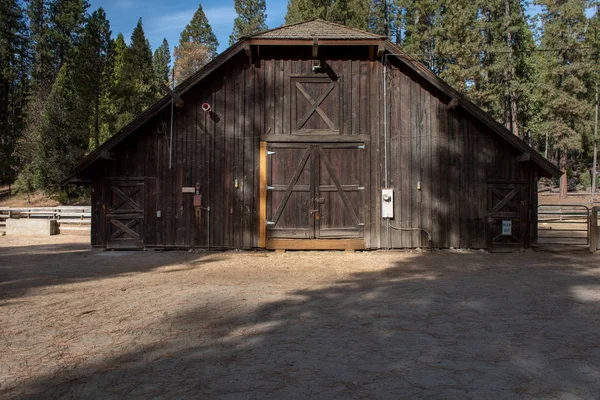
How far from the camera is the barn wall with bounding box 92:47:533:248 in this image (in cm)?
1284

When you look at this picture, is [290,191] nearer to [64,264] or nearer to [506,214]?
[64,264]

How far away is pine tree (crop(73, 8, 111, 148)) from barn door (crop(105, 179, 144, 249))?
25773 millimetres

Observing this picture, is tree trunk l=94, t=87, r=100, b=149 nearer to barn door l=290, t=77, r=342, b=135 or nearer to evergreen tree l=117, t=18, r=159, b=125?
evergreen tree l=117, t=18, r=159, b=125

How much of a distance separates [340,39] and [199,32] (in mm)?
49828

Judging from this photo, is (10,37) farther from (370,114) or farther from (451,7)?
(370,114)

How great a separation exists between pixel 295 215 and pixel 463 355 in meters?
8.86

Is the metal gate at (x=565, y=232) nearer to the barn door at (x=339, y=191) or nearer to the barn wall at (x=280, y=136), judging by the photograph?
the barn wall at (x=280, y=136)

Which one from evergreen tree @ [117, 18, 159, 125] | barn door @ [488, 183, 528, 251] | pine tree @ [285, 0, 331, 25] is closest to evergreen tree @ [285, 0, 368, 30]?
pine tree @ [285, 0, 331, 25]

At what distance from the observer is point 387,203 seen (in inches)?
503

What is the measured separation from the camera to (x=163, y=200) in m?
13.2

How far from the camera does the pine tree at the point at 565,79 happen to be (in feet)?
117

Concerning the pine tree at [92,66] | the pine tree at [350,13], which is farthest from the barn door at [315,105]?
the pine tree at [92,66]

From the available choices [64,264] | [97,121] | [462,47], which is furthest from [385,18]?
[64,264]

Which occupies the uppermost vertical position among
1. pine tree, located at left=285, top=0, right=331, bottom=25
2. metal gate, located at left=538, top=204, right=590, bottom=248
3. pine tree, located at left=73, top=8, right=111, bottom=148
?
pine tree, located at left=285, top=0, right=331, bottom=25
